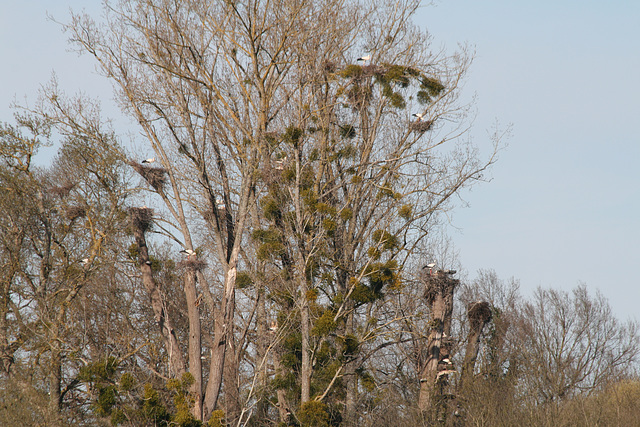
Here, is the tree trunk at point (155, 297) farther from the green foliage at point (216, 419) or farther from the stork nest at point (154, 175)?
the green foliage at point (216, 419)

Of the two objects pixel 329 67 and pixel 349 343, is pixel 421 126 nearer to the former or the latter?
pixel 329 67

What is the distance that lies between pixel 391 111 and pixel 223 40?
192 inches

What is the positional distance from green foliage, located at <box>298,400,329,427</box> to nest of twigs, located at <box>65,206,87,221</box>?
7405 millimetres

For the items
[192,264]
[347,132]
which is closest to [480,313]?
[347,132]

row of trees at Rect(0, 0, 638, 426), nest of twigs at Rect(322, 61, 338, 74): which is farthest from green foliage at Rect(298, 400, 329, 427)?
nest of twigs at Rect(322, 61, 338, 74)

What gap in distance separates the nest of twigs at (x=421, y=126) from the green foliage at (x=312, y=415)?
7535 mm

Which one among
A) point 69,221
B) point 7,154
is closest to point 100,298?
point 69,221

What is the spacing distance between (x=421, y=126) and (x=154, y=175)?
675 centimetres

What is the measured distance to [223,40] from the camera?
55.7 ft

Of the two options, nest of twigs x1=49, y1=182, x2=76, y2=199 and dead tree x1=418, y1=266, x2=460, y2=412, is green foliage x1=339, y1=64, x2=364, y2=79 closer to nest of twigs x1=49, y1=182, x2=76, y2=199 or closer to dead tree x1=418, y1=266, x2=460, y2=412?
dead tree x1=418, y1=266, x2=460, y2=412

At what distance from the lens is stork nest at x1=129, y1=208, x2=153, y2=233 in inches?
632

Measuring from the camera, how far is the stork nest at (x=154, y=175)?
16031 mm

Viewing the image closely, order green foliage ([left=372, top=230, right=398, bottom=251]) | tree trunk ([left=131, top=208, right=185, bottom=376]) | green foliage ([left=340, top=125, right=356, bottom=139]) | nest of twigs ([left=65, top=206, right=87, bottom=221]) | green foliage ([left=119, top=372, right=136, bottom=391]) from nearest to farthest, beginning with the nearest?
green foliage ([left=119, top=372, right=136, bottom=391]) → tree trunk ([left=131, top=208, right=185, bottom=376]) → green foliage ([left=372, top=230, right=398, bottom=251]) → nest of twigs ([left=65, top=206, right=87, bottom=221]) → green foliage ([left=340, top=125, right=356, bottom=139])

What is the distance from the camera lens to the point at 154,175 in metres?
16.0
